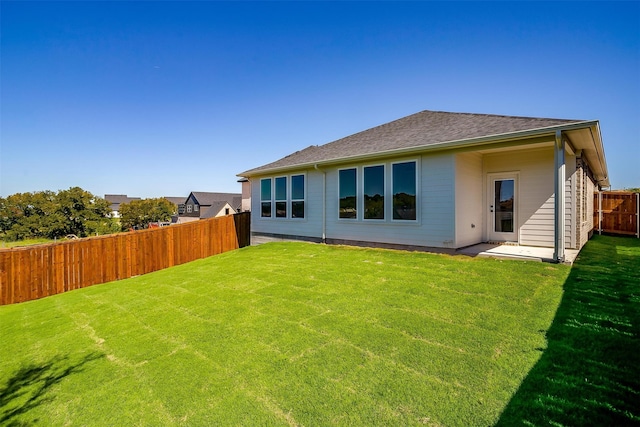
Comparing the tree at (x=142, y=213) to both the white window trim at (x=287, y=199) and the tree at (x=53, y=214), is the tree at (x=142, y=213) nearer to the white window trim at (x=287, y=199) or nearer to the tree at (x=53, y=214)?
the tree at (x=53, y=214)

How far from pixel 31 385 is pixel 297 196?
9.15 m

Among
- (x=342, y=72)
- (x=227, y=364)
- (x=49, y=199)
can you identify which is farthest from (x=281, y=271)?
(x=49, y=199)

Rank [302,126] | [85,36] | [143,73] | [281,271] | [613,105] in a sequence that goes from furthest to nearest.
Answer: [302,126], [143,73], [613,105], [85,36], [281,271]

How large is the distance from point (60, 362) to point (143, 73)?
1270 centimetres

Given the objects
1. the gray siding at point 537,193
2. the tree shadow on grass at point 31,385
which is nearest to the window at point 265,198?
the gray siding at point 537,193

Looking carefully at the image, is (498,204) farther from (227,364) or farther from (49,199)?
(49,199)

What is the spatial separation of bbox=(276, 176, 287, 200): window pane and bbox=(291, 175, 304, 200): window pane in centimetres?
46

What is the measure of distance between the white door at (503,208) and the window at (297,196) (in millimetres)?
6463

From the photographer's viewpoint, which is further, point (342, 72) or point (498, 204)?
point (342, 72)

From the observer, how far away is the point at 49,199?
48156 mm

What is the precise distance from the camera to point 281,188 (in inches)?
488

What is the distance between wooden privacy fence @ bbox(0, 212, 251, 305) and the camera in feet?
25.9

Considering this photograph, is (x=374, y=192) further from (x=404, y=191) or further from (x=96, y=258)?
(x=96, y=258)

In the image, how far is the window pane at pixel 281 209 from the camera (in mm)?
12250
